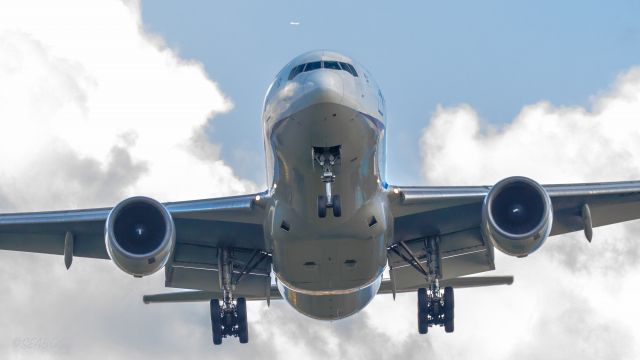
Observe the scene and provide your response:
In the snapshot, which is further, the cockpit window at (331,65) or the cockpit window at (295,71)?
the cockpit window at (295,71)

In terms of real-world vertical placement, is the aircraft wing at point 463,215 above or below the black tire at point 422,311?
above

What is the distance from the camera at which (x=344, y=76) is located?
22.5 meters

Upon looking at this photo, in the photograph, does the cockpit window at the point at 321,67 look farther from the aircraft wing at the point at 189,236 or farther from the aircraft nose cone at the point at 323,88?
the aircraft wing at the point at 189,236

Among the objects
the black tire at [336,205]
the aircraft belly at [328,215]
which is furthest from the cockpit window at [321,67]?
the black tire at [336,205]

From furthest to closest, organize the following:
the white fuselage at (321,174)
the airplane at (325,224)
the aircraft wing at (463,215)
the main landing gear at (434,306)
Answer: the main landing gear at (434,306)
the aircraft wing at (463,215)
the airplane at (325,224)
the white fuselage at (321,174)

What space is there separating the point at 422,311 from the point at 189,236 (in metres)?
7.15

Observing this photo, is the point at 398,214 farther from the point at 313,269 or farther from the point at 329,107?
the point at 329,107

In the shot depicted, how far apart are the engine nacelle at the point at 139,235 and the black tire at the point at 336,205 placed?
392cm

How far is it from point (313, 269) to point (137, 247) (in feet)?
13.8

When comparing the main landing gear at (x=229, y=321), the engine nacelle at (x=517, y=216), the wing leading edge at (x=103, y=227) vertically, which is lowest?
the main landing gear at (x=229, y=321)

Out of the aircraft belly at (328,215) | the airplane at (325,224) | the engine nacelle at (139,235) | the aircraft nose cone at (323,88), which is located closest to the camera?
the aircraft nose cone at (323,88)

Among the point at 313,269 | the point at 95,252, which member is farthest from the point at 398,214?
the point at 95,252

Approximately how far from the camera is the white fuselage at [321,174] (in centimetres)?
2188

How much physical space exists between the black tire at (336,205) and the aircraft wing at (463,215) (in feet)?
7.28
